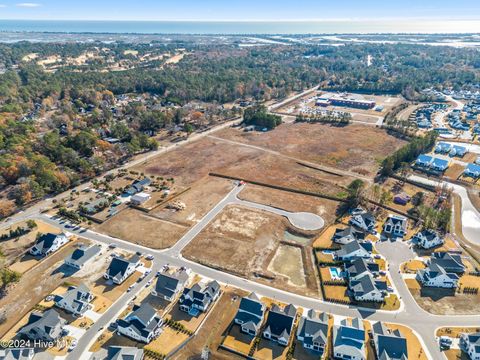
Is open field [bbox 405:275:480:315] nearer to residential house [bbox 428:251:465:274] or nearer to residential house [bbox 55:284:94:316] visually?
residential house [bbox 428:251:465:274]

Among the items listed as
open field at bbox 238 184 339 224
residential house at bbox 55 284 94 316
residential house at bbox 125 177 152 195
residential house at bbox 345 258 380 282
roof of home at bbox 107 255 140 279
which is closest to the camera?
residential house at bbox 55 284 94 316

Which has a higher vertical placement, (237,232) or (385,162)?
(385,162)

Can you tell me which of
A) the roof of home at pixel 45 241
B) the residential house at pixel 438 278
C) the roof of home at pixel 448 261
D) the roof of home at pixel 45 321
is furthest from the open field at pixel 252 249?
the roof of home at pixel 45 241

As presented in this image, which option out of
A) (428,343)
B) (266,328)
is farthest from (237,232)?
(428,343)

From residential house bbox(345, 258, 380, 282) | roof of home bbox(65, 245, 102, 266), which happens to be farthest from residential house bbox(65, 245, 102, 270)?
residential house bbox(345, 258, 380, 282)

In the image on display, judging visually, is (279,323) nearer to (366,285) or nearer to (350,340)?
(350,340)

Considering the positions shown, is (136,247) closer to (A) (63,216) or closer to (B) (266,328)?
(A) (63,216)
